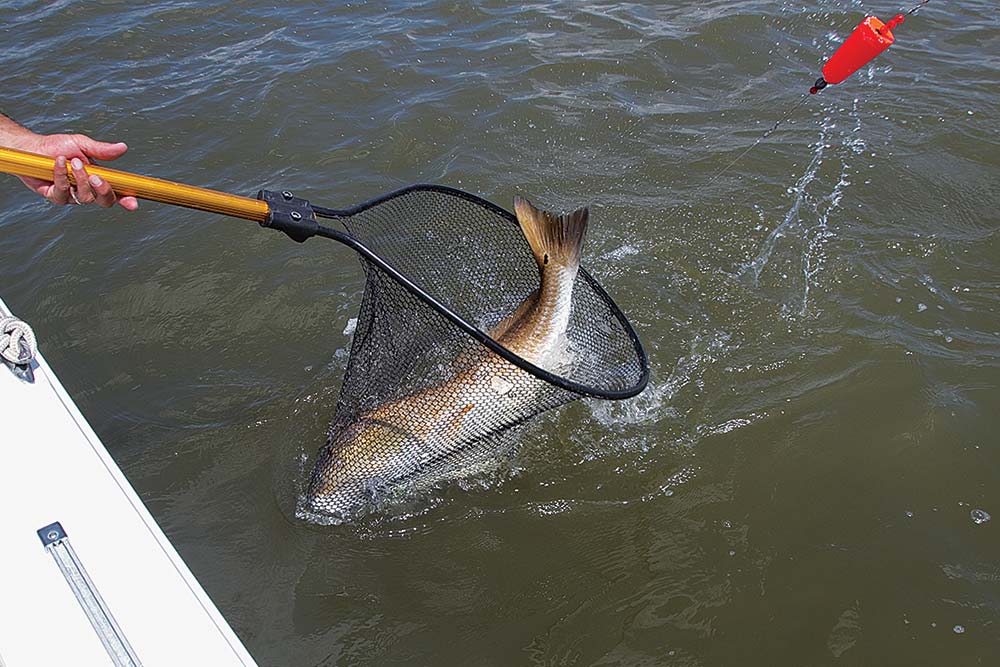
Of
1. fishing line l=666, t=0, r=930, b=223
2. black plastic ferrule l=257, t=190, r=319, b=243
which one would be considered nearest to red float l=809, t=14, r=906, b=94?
fishing line l=666, t=0, r=930, b=223

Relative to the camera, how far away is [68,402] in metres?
2.82

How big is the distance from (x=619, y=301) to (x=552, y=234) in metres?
1.37

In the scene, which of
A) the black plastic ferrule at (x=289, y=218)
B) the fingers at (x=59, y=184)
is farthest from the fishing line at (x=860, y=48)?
the fingers at (x=59, y=184)

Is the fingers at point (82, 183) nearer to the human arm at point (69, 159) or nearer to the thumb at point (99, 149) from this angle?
the human arm at point (69, 159)

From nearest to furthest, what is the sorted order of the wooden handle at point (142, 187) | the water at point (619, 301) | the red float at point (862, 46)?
the wooden handle at point (142, 187), the water at point (619, 301), the red float at point (862, 46)

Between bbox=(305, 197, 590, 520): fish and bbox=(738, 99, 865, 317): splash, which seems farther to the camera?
bbox=(738, 99, 865, 317): splash

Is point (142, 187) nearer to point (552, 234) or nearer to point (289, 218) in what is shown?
point (289, 218)

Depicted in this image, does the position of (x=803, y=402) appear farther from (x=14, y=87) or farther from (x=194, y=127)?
(x=14, y=87)

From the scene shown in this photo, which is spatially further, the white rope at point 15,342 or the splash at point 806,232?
the splash at point 806,232

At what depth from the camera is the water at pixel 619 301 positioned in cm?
327

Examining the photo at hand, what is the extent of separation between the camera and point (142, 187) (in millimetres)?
2500

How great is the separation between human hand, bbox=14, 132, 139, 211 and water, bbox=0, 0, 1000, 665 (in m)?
1.68

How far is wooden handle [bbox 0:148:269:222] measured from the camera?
7.93ft

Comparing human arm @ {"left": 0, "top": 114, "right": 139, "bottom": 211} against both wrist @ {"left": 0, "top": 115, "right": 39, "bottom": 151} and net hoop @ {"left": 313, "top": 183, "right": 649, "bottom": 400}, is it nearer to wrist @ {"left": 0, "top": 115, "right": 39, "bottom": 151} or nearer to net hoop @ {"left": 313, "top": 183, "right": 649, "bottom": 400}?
wrist @ {"left": 0, "top": 115, "right": 39, "bottom": 151}
